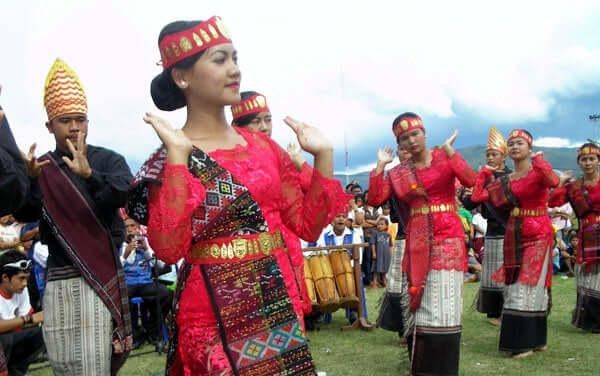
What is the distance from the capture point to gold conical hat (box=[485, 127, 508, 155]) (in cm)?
846

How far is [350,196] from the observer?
2.72 metres

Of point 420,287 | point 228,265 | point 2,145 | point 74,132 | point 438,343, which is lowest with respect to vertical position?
point 438,343

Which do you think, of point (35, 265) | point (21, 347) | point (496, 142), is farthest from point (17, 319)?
point (496, 142)

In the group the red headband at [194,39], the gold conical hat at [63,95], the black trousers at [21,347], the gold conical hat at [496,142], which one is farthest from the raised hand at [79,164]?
the gold conical hat at [496,142]

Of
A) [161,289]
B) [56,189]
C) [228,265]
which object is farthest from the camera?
[161,289]

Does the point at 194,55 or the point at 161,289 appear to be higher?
the point at 194,55

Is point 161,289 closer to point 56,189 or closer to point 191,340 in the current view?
point 56,189

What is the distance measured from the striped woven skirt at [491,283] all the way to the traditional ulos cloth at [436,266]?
9.79 feet

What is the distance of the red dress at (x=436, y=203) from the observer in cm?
551

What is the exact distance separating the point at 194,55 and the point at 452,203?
12.1 ft

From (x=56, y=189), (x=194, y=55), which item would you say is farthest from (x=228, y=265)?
(x=56, y=189)

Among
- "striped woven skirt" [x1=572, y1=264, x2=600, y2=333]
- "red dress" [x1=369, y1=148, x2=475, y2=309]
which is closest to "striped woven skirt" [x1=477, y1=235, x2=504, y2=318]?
"striped woven skirt" [x1=572, y1=264, x2=600, y2=333]

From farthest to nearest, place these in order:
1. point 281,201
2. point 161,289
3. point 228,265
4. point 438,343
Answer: point 161,289
point 438,343
point 281,201
point 228,265

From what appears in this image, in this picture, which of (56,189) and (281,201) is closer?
(281,201)
